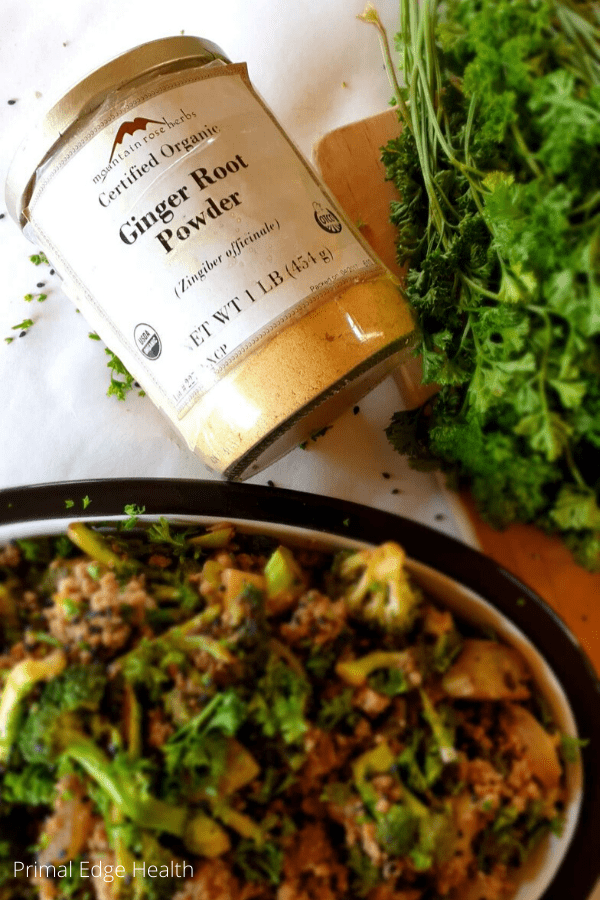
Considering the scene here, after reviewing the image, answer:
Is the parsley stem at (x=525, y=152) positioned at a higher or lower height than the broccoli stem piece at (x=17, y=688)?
higher

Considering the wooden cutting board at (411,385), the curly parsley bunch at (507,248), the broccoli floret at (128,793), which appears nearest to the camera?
the broccoli floret at (128,793)

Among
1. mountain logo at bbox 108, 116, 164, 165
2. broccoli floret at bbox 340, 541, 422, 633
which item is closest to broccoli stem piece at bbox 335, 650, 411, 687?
broccoli floret at bbox 340, 541, 422, 633

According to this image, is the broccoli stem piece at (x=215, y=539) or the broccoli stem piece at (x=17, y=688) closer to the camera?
the broccoli stem piece at (x=17, y=688)

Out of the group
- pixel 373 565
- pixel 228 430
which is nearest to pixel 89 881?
pixel 373 565

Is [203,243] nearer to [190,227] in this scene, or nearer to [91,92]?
[190,227]

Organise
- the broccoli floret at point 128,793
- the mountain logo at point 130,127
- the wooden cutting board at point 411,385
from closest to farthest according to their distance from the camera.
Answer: the broccoli floret at point 128,793 < the mountain logo at point 130,127 < the wooden cutting board at point 411,385

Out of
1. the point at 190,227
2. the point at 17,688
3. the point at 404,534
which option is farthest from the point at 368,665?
the point at 190,227

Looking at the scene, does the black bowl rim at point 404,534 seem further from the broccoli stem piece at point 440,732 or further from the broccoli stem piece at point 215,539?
the broccoli stem piece at point 440,732

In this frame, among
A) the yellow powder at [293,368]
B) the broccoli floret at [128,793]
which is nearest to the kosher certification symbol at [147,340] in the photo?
the yellow powder at [293,368]
